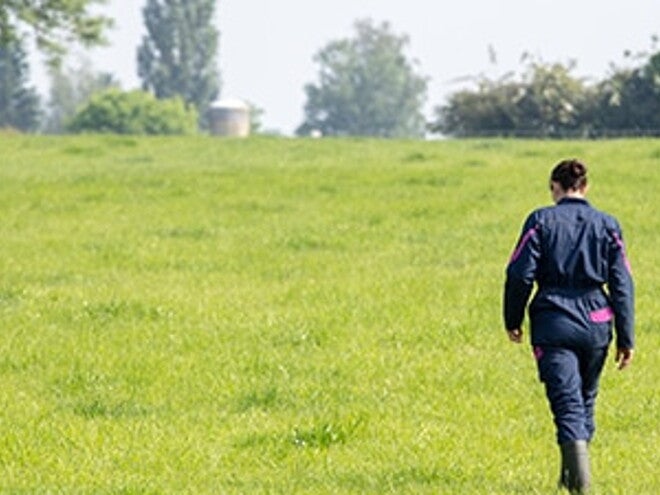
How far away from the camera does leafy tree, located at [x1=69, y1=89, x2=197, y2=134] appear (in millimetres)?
133125

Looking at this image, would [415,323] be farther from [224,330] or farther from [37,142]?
[37,142]

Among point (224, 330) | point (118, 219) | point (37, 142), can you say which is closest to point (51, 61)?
point (37, 142)

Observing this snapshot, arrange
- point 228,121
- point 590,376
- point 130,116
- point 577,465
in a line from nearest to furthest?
point 577,465 < point 590,376 < point 228,121 < point 130,116

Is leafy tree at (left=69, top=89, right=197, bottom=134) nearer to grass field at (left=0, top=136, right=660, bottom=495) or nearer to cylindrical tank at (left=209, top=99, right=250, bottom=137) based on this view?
cylindrical tank at (left=209, top=99, right=250, bottom=137)

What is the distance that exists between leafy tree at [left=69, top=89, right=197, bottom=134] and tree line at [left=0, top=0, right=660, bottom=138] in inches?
3.4

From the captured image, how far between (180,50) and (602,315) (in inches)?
6035

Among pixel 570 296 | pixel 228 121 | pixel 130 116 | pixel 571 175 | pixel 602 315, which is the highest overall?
pixel 571 175

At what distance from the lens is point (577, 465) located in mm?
10328

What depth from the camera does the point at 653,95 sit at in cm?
5725

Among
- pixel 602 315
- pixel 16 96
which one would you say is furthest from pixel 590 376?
pixel 16 96

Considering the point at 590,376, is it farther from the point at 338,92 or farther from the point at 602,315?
the point at 338,92

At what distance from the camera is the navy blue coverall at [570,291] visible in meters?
10.5

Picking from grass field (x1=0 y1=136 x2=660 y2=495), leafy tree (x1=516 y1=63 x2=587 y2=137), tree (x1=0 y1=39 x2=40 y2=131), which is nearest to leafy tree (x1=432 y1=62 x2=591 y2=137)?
leafy tree (x1=516 y1=63 x2=587 y2=137)

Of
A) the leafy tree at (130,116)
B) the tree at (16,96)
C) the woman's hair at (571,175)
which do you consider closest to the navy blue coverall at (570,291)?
the woman's hair at (571,175)
